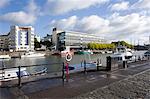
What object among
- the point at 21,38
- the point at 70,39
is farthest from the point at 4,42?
the point at 70,39

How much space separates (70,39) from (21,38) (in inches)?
1476

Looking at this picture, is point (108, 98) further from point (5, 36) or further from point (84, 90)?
point (5, 36)

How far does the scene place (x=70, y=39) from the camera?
16825 cm

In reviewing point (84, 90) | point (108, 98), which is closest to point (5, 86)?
point (84, 90)

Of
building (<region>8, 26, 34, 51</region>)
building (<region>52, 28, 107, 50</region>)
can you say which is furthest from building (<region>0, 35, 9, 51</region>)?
building (<region>52, 28, 107, 50</region>)

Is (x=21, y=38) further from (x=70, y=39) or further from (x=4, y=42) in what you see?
(x=70, y=39)

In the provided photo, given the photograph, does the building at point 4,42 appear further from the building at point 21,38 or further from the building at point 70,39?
the building at point 70,39

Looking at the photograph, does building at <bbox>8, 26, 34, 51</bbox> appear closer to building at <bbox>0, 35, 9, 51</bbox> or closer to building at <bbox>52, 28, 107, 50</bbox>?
building at <bbox>0, 35, 9, 51</bbox>

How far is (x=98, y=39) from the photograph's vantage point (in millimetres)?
196250

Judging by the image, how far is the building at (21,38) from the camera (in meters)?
152

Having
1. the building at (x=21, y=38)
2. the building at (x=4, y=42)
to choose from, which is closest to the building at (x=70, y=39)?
the building at (x=21, y=38)

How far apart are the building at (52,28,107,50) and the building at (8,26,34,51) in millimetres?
25157

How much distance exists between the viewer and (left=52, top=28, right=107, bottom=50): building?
547ft

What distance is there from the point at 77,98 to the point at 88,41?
17657 cm
